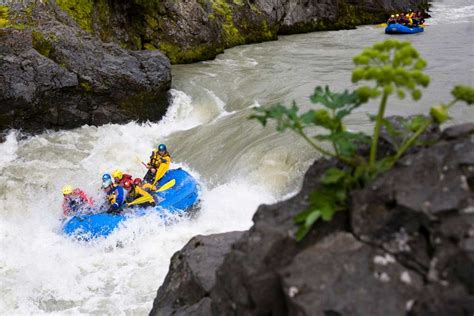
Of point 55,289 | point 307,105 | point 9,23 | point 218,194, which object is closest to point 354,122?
point 307,105

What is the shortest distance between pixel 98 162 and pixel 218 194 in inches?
121

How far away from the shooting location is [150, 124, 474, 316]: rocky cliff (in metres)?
2.13

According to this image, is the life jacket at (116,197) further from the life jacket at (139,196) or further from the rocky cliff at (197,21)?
the rocky cliff at (197,21)

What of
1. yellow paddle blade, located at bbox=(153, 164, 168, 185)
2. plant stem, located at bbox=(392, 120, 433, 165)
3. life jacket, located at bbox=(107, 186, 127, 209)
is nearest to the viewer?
plant stem, located at bbox=(392, 120, 433, 165)

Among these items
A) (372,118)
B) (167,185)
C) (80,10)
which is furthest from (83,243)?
(80,10)

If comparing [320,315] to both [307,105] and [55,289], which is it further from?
[307,105]

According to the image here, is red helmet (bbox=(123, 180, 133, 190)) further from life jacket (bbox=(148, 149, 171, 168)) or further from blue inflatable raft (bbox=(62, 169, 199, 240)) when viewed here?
life jacket (bbox=(148, 149, 171, 168))

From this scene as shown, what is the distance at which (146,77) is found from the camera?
465 inches

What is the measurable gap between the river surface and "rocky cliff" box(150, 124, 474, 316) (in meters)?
3.83

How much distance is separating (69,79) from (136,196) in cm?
426

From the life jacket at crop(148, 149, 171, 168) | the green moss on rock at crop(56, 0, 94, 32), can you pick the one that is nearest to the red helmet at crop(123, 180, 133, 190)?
the life jacket at crop(148, 149, 171, 168)

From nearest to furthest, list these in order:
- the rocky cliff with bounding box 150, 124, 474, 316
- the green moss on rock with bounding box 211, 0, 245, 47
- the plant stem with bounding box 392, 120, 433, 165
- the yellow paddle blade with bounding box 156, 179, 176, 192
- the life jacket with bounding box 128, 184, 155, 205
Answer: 1. the rocky cliff with bounding box 150, 124, 474, 316
2. the plant stem with bounding box 392, 120, 433, 165
3. the life jacket with bounding box 128, 184, 155, 205
4. the yellow paddle blade with bounding box 156, 179, 176, 192
5. the green moss on rock with bounding box 211, 0, 245, 47

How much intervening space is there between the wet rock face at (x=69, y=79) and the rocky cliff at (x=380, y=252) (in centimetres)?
895

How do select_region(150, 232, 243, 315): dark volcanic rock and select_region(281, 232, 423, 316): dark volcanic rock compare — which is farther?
select_region(150, 232, 243, 315): dark volcanic rock
